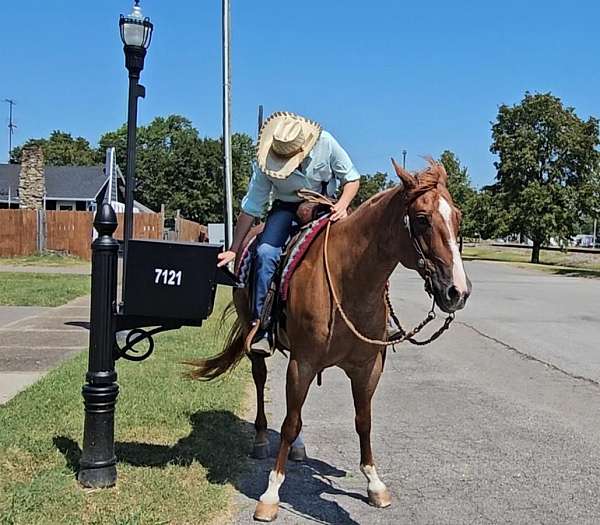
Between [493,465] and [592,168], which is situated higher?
[592,168]

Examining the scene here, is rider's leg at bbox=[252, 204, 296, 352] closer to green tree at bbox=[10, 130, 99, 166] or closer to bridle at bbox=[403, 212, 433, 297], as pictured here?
bridle at bbox=[403, 212, 433, 297]

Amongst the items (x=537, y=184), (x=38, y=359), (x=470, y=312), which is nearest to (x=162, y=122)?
(x=537, y=184)

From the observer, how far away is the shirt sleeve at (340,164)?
5.14 metres

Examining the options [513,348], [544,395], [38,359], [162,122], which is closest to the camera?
[544,395]

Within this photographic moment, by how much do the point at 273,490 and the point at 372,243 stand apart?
158cm

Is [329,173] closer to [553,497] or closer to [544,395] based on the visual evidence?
[553,497]

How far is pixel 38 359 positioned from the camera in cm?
904

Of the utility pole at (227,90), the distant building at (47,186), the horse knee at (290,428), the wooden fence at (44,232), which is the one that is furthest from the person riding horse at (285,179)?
the distant building at (47,186)

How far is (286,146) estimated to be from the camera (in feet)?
16.3

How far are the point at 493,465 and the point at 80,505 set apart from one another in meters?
2.93

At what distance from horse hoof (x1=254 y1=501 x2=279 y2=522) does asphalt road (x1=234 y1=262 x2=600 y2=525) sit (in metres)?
0.08

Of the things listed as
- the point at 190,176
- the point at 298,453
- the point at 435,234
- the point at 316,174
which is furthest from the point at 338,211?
the point at 190,176

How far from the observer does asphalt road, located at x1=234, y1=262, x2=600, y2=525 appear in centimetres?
463

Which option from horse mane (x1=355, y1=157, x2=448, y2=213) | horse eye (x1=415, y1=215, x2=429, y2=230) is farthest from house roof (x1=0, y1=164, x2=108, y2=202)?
horse eye (x1=415, y1=215, x2=429, y2=230)
